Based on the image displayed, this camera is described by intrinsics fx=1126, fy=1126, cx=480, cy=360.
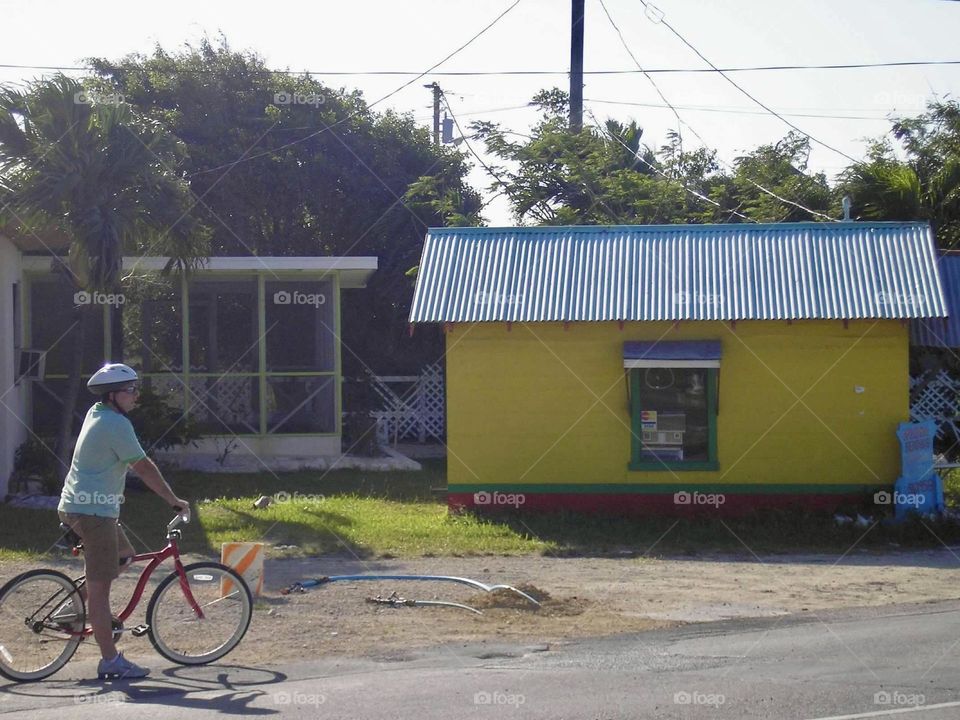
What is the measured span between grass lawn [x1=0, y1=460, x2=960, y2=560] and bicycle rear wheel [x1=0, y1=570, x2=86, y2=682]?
454 centimetres

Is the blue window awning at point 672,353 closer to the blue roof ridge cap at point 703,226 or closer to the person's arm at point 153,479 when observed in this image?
the blue roof ridge cap at point 703,226

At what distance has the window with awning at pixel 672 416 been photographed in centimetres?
1395

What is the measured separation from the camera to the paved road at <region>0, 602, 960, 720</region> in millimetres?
6395

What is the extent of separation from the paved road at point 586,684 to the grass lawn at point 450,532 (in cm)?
416

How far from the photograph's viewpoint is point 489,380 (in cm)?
1416

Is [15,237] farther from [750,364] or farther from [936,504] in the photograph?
[936,504]

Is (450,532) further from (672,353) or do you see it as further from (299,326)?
(299,326)

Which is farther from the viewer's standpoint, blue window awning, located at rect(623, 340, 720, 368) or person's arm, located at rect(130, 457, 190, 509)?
blue window awning, located at rect(623, 340, 720, 368)

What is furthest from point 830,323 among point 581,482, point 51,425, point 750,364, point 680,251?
point 51,425

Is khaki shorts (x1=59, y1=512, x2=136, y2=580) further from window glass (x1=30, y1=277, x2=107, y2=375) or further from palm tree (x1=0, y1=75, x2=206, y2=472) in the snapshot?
window glass (x1=30, y1=277, x2=107, y2=375)

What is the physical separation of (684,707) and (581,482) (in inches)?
297

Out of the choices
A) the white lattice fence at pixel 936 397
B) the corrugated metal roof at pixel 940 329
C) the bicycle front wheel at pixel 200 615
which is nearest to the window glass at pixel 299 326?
the corrugated metal roof at pixel 940 329

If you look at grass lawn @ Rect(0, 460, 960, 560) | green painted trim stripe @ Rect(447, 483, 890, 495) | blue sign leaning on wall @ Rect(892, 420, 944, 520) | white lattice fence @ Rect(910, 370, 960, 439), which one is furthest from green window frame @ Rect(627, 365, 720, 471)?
white lattice fence @ Rect(910, 370, 960, 439)

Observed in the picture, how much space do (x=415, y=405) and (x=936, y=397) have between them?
1026 centimetres
